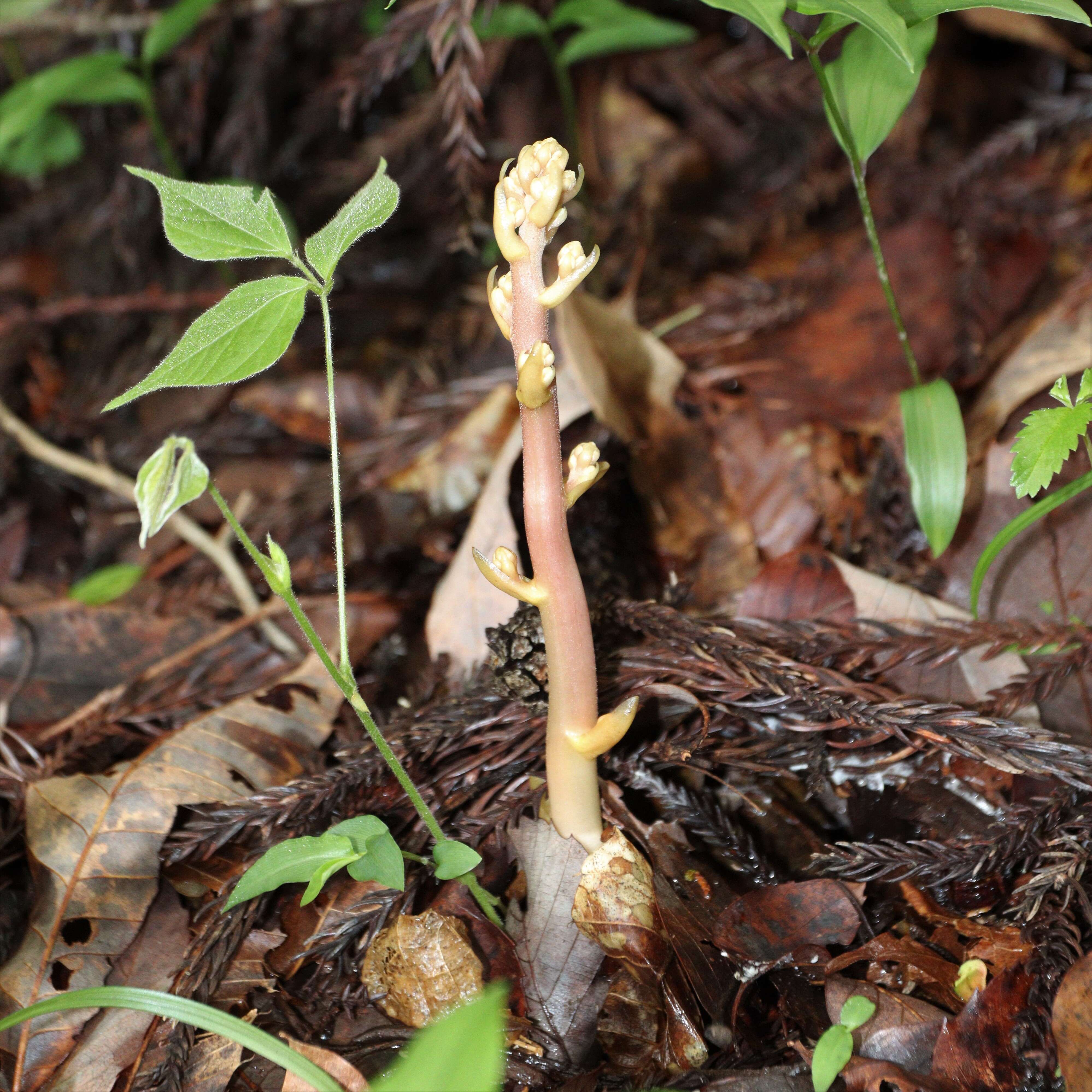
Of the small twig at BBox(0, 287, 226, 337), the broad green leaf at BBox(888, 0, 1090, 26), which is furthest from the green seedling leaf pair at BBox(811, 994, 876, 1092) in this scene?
the small twig at BBox(0, 287, 226, 337)

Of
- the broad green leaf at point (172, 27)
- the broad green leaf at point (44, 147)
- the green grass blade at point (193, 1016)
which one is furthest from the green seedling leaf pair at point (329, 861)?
the broad green leaf at point (44, 147)

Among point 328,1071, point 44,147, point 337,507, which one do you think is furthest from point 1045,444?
point 44,147

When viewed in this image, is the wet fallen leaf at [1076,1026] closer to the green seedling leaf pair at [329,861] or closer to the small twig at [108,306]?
the green seedling leaf pair at [329,861]

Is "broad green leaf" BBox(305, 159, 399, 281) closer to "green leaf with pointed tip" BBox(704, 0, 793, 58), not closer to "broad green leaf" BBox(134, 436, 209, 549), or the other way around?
"broad green leaf" BBox(134, 436, 209, 549)

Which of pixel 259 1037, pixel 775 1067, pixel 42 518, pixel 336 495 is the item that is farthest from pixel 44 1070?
pixel 42 518

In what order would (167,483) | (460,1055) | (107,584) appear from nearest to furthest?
(460,1055) < (167,483) < (107,584)

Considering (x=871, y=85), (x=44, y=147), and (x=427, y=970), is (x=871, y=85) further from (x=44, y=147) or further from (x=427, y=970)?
(x=44, y=147)
